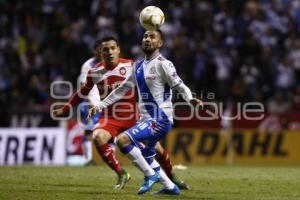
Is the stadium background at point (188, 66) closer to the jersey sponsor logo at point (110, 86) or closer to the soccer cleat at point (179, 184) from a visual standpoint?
the jersey sponsor logo at point (110, 86)

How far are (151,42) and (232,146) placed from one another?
10751 mm

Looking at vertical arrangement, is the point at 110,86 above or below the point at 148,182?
above

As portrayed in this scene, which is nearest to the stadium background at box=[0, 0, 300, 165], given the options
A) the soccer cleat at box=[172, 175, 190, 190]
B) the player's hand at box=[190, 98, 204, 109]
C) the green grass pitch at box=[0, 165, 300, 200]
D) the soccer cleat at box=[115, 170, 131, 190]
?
the green grass pitch at box=[0, 165, 300, 200]

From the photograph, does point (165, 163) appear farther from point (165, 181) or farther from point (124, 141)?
point (124, 141)

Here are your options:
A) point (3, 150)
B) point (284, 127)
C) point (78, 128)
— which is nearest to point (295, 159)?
point (284, 127)

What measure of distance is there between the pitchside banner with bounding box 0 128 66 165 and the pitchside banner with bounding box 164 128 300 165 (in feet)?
9.65

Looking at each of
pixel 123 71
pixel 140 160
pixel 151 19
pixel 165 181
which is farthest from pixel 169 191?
pixel 123 71

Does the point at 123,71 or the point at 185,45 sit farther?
the point at 185,45

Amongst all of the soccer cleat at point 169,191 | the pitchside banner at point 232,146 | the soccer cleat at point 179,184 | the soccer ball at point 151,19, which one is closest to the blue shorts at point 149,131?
the soccer cleat at point 169,191

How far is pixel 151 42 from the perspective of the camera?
1170cm

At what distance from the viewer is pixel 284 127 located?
22.2 m

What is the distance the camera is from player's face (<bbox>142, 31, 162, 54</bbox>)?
38.3ft

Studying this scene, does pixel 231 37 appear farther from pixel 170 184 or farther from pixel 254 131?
pixel 170 184

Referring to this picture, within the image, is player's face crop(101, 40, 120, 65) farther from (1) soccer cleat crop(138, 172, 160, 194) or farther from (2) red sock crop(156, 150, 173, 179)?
(1) soccer cleat crop(138, 172, 160, 194)
